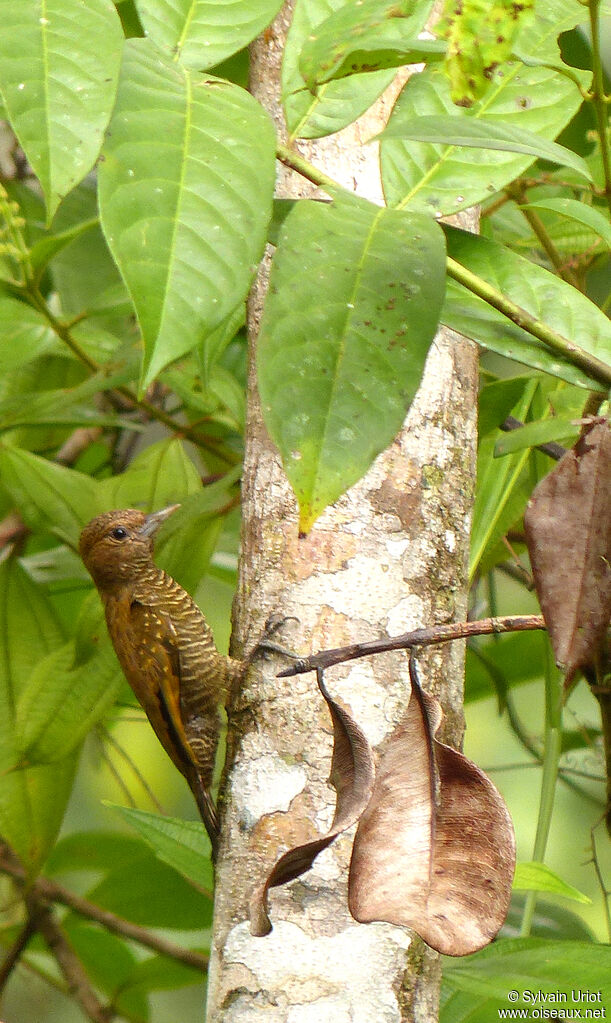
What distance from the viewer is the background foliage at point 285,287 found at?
0.70 meters

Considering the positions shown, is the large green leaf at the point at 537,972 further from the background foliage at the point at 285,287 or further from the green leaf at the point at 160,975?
the green leaf at the point at 160,975

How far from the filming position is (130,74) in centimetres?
79

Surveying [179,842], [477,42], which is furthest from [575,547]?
[179,842]

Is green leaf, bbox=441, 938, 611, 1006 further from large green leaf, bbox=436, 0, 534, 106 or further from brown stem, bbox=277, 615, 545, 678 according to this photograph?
large green leaf, bbox=436, 0, 534, 106

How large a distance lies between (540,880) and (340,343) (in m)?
0.90

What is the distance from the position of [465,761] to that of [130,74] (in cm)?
57

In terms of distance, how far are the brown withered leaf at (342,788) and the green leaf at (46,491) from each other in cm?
124

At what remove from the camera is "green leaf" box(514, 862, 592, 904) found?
134 centimetres

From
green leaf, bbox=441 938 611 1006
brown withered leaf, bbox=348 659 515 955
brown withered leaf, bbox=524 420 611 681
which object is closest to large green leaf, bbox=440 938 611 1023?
green leaf, bbox=441 938 611 1006

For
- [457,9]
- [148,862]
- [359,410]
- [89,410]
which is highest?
[457,9]

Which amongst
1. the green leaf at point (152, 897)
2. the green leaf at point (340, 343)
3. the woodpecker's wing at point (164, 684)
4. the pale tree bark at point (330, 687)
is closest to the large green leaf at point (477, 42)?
the green leaf at point (340, 343)

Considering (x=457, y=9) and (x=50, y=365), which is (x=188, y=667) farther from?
(x=457, y=9)

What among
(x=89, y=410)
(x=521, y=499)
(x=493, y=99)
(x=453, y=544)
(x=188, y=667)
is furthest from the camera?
(x=89, y=410)

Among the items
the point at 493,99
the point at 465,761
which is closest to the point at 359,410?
the point at 465,761
